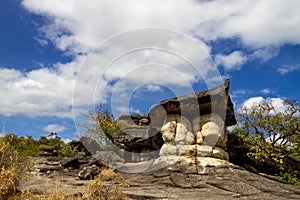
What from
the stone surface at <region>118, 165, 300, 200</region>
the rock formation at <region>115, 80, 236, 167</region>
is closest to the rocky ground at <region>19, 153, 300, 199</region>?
the stone surface at <region>118, 165, 300, 200</region>

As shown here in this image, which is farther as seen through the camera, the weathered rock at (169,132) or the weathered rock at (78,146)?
the weathered rock at (78,146)

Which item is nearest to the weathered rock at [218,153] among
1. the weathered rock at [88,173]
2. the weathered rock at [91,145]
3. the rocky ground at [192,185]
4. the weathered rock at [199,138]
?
the weathered rock at [199,138]

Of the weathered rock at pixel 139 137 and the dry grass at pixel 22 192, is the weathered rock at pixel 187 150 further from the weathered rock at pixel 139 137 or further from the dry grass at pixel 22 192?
the dry grass at pixel 22 192

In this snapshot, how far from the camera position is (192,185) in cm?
964

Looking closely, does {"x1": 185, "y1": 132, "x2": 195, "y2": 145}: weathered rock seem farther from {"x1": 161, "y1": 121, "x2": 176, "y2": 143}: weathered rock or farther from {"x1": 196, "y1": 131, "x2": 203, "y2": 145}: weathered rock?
{"x1": 161, "y1": 121, "x2": 176, "y2": 143}: weathered rock

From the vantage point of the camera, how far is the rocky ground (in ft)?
25.7

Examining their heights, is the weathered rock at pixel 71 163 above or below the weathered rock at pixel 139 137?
below

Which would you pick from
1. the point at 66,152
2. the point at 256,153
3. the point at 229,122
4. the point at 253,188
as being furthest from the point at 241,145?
the point at 66,152

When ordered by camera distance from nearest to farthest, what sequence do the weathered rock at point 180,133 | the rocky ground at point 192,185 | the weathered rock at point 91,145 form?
the rocky ground at point 192,185, the weathered rock at point 180,133, the weathered rock at point 91,145

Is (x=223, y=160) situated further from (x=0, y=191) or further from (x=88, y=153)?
(x=88, y=153)

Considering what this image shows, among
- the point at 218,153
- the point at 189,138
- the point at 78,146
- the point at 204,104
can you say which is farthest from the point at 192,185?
the point at 78,146

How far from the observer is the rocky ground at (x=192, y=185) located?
25.7 ft

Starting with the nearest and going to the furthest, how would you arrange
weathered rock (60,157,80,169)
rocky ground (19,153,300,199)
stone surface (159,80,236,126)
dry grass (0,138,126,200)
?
dry grass (0,138,126,200)
rocky ground (19,153,300,199)
stone surface (159,80,236,126)
weathered rock (60,157,80,169)

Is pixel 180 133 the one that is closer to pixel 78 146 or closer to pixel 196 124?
pixel 196 124
